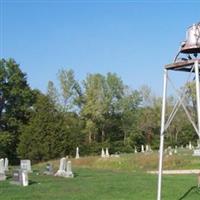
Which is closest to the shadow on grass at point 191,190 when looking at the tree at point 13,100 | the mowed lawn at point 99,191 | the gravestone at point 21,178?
the mowed lawn at point 99,191

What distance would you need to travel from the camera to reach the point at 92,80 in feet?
290

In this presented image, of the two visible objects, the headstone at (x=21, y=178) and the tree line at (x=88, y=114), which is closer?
the headstone at (x=21, y=178)

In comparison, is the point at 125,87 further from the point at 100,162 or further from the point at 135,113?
the point at 100,162

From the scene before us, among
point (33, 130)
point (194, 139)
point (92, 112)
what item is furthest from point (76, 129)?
point (194, 139)

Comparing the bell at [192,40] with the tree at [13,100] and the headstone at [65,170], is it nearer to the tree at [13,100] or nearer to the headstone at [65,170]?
the headstone at [65,170]

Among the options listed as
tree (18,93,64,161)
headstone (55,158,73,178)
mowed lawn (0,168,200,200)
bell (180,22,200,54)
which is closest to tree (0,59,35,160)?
tree (18,93,64,161)

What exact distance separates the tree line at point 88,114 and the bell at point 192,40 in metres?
49.2

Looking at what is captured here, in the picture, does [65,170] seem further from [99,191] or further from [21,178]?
[99,191]

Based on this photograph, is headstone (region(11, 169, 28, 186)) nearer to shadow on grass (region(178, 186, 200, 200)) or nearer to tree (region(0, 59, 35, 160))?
shadow on grass (region(178, 186, 200, 200))

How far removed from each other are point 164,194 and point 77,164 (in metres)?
25.7

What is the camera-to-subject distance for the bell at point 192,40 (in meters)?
14.1

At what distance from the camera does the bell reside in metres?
14.1

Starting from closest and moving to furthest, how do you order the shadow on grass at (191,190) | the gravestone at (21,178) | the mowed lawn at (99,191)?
the mowed lawn at (99,191) → the shadow on grass at (191,190) → the gravestone at (21,178)

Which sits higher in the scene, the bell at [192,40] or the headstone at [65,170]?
the bell at [192,40]
